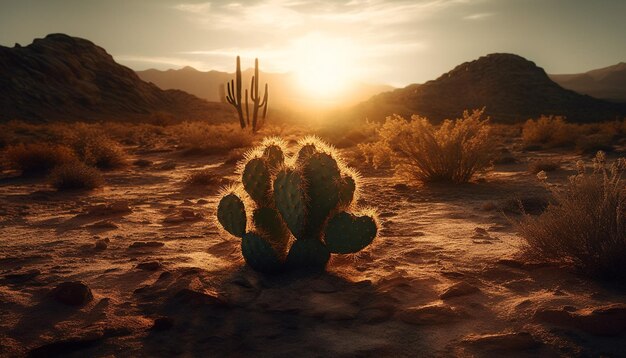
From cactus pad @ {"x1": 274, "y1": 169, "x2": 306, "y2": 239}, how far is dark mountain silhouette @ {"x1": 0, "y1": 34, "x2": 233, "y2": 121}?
46.9m

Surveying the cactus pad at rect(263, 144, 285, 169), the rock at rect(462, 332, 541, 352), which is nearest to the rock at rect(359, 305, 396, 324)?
the rock at rect(462, 332, 541, 352)

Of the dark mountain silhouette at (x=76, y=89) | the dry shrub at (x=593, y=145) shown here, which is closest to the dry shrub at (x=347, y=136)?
the dry shrub at (x=593, y=145)

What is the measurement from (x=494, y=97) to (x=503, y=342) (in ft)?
203

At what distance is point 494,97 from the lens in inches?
2376

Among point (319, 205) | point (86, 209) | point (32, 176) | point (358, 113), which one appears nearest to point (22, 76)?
point (358, 113)

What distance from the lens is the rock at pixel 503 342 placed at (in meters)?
2.89

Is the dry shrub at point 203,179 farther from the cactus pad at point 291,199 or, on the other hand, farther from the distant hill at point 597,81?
the distant hill at point 597,81

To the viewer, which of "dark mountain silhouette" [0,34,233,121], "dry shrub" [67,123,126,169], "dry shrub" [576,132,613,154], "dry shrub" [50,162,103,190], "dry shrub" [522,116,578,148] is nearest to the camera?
"dry shrub" [50,162,103,190]

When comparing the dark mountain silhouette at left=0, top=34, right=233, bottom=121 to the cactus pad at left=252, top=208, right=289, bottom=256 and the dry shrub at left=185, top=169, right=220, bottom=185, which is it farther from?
the cactus pad at left=252, top=208, right=289, bottom=256

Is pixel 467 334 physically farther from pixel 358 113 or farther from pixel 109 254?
pixel 358 113

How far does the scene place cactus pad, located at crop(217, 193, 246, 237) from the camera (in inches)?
175

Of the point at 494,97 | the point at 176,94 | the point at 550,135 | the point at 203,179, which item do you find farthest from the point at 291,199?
the point at 176,94

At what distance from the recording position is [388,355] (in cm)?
289

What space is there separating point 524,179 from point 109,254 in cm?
790
